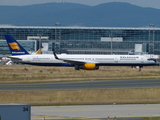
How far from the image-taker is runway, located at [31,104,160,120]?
20125mm

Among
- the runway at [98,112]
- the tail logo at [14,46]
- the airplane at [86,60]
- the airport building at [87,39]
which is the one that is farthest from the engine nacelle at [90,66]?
the airport building at [87,39]

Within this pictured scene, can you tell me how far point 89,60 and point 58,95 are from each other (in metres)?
43.5

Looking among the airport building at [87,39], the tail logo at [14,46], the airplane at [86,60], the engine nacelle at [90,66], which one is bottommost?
the engine nacelle at [90,66]

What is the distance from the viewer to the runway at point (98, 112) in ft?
66.0

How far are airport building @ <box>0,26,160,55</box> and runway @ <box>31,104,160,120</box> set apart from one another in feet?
502

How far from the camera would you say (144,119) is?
63.6ft

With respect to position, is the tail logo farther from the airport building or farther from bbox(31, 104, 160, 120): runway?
the airport building

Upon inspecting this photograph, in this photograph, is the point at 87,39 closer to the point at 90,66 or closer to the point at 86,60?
the point at 86,60

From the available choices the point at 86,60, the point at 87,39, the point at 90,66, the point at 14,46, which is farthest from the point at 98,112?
the point at 87,39

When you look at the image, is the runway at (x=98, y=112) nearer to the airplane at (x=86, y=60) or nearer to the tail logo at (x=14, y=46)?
the airplane at (x=86, y=60)

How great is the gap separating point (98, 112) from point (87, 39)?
173 metres

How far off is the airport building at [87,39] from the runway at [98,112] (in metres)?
153

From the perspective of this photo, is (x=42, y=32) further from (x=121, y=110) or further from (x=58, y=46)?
(x=121, y=110)

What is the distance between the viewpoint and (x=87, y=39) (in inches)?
7657
